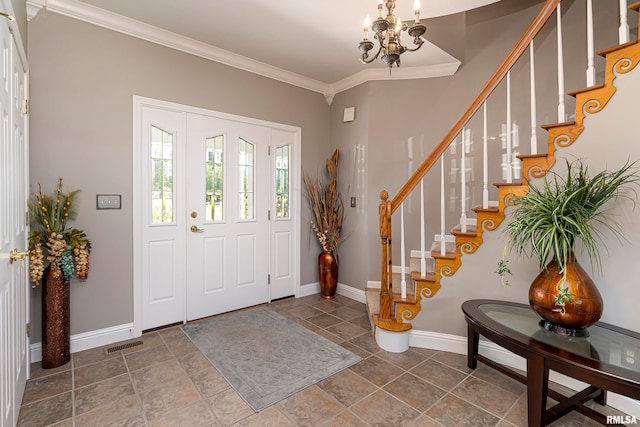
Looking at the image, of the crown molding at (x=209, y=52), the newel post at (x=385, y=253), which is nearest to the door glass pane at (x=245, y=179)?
the crown molding at (x=209, y=52)

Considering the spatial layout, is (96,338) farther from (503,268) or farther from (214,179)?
(503,268)

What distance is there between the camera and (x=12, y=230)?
1.61 m

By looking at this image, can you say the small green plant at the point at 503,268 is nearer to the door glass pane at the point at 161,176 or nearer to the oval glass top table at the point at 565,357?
the oval glass top table at the point at 565,357

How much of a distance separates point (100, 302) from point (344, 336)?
7.25 ft

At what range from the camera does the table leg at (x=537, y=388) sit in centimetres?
162

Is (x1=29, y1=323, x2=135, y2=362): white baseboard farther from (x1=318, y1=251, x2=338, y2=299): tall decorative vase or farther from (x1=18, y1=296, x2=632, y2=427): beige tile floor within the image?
(x1=318, y1=251, x2=338, y2=299): tall decorative vase

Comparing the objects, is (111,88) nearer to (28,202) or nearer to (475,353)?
(28,202)

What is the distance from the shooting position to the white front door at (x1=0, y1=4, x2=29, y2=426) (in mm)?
1397

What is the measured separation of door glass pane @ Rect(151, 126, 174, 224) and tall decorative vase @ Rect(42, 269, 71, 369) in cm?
88

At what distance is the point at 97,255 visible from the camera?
2.67m

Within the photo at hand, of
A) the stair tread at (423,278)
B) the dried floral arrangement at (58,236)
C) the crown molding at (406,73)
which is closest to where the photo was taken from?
the dried floral arrangement at (58,236)

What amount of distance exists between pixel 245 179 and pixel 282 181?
0.52m

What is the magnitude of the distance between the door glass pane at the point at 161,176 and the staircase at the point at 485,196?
82.5 inches

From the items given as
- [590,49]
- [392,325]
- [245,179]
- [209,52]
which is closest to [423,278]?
[392,325]
